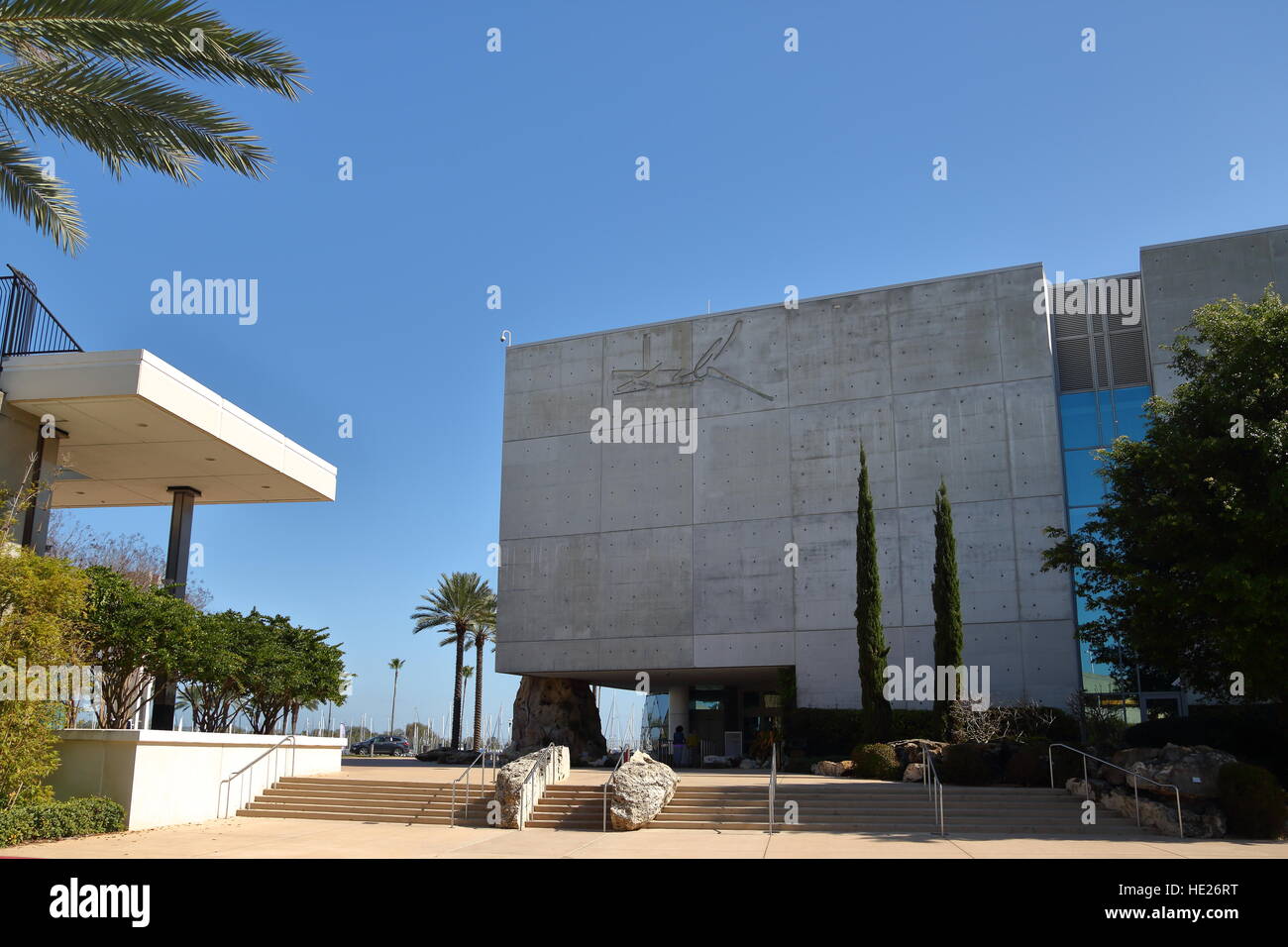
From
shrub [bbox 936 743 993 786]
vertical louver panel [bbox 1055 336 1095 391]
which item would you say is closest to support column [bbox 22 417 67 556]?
shrub [bbox 936 743 993 786]

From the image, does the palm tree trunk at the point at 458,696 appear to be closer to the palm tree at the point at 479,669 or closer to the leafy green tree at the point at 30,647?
the palm tree at the point at 479,669

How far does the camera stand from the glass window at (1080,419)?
105 feet

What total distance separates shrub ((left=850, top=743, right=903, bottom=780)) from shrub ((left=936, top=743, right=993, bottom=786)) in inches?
60.5

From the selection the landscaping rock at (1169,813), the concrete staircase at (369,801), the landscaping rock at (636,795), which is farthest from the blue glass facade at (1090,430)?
the concrete staircase at (369,801)

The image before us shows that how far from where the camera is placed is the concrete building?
103 ft

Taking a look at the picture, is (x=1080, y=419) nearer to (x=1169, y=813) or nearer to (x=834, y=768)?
(x=834, y=768)

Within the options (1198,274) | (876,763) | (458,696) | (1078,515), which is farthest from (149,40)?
(458,696)

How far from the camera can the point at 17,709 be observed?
45.6 feet

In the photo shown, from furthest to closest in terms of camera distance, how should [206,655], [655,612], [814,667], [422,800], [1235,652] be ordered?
[655,612] < [814,667] < [422,800] < [206,655] < [1235,652]

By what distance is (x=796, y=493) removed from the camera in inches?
1368

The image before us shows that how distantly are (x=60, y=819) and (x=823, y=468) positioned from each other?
83.3ft

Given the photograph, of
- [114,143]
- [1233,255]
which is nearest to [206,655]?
[114,143]
